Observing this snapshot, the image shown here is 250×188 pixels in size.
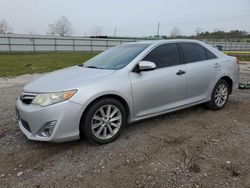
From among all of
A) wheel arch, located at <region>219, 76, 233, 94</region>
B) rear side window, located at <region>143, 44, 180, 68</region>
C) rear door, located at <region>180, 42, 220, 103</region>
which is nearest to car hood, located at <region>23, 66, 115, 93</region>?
rear side window, located at <region>143, 44, 180, 68</region>

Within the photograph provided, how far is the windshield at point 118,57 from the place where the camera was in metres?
4.04

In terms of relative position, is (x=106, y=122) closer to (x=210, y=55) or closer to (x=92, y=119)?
(x=92, y=119)

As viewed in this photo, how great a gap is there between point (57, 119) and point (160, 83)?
69.4 inches

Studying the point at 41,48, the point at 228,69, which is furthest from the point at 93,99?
the point at 41,48

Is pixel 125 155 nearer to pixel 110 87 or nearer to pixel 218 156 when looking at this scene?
pixel 110 87

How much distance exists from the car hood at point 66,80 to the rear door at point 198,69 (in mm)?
1605

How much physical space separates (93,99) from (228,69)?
3240mm

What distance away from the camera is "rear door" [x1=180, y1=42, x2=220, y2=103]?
4.52m

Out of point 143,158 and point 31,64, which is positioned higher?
point 143,158

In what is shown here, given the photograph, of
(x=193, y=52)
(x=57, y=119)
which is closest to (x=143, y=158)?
(x=57, y=119)

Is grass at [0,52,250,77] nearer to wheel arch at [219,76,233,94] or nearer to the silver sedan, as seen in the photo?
the silver sedan

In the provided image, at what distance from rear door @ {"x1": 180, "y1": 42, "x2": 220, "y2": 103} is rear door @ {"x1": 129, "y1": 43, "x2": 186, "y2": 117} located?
0.18 meters

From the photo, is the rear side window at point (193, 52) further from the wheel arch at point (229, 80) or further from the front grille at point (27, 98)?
the front grille at point (27, 98)

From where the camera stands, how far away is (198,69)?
4605 millimetres
